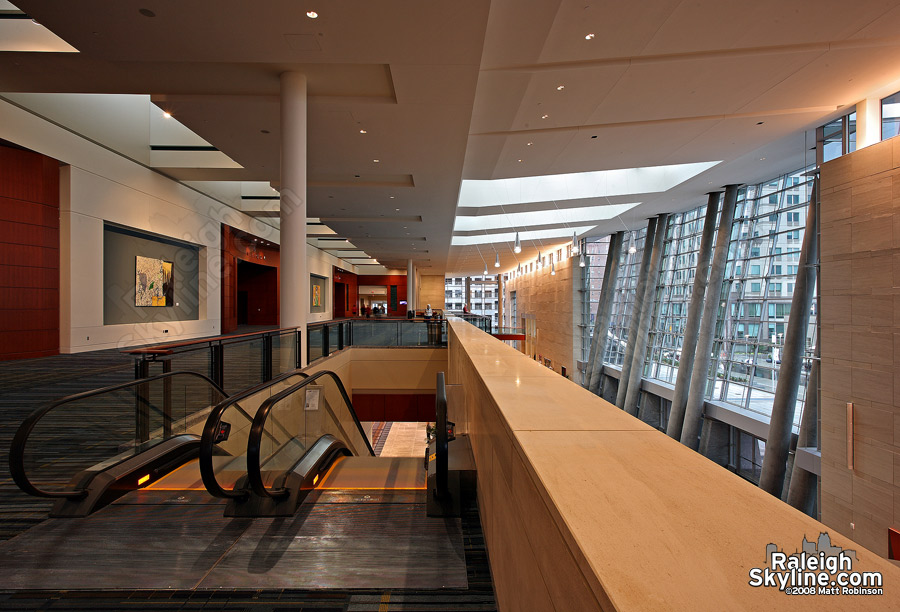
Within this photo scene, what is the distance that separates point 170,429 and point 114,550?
2.15m

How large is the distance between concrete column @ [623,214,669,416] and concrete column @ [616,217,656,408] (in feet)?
0.52

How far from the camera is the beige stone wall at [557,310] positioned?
1007 inches

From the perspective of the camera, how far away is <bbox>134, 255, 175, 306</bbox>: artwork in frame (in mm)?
13062

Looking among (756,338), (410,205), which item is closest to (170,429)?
(410,205)

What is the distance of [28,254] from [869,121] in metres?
17.5

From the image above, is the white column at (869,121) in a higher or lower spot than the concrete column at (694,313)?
higher

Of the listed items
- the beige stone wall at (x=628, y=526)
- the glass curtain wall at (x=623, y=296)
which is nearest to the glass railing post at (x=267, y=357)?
the beige stone wall at (x=628, y=526)

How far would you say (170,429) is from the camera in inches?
190

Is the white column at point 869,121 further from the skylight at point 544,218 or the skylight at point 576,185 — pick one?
the skylight at point 544,218

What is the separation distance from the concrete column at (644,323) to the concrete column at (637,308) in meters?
0.16

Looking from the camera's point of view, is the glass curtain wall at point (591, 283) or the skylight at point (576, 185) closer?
the skylight at point (576, 185)

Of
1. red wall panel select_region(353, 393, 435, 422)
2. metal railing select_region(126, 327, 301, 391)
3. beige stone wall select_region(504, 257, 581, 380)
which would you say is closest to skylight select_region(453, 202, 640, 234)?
beige stone wall select_region(504, 257, 581, 380)

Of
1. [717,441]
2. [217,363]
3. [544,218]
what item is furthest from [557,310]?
[217,363]

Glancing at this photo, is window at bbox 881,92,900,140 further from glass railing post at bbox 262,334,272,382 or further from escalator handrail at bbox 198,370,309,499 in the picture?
glass railing post at bbox 262,334,272,382
